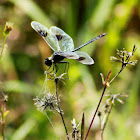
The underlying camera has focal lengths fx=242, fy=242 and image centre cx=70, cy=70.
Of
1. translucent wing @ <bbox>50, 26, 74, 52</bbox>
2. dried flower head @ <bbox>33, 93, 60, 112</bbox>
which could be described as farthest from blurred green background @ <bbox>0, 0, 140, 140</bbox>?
dried flower head @ <bbox>33, 93, 60, 112</bbox>

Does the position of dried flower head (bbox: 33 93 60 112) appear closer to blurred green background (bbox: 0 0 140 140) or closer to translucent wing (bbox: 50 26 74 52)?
translucent wing (bbox: 50 26 74 52)

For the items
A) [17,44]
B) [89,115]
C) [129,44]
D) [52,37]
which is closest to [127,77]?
[129,44]

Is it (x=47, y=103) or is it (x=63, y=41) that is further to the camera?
(x=63, y=41)

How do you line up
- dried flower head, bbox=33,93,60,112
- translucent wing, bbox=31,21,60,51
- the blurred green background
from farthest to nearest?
the blurred green background < translucent wing, bbox=31,21,60,51 < dried flower head, bbox=33,93,60,112

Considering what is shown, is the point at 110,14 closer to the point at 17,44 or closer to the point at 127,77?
the point at 127,77

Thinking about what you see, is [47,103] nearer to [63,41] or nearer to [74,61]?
[63,41]

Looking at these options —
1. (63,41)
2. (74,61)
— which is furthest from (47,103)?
(74,61)

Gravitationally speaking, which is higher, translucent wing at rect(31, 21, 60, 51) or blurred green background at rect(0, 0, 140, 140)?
blurred green background at rect(0, 0, 140, 140)
